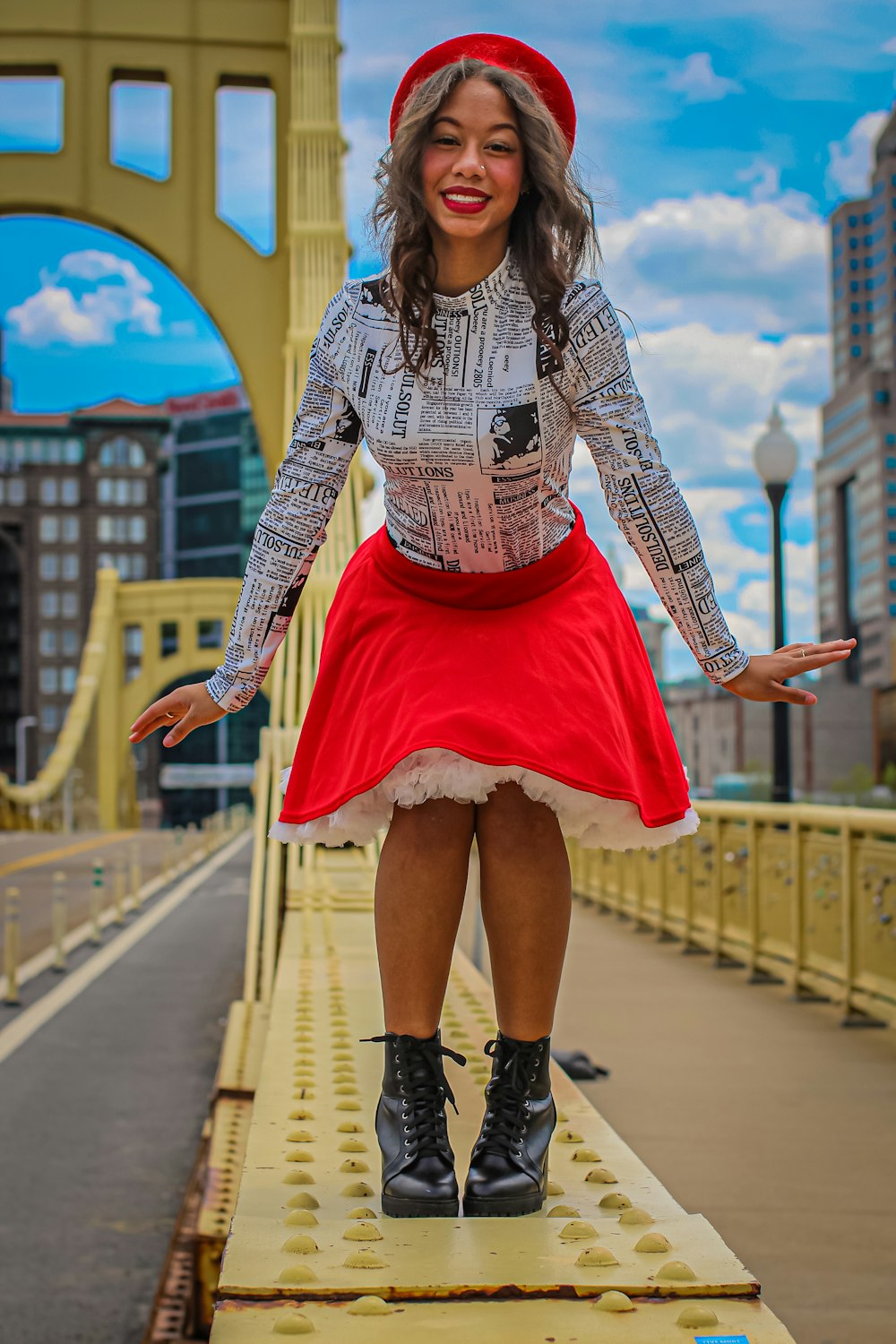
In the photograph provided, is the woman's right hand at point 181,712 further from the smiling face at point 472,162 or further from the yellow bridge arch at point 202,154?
the yellow bridge arch at point 202,154

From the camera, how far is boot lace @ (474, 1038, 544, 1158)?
84.4 inches

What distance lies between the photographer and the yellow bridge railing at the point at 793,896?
20.5ft

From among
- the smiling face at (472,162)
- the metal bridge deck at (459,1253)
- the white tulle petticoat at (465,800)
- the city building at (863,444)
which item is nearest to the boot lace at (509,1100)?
the metal bridge deck at (459,1253)

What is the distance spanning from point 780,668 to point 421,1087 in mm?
828

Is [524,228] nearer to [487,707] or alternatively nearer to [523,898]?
[487,707]

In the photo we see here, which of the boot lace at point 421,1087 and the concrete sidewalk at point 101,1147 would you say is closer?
the boot lace at point 421,1087

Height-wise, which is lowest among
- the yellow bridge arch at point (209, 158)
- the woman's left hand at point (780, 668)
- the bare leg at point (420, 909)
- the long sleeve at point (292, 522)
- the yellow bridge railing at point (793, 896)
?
the yellow bridge railing at point (793, 896)

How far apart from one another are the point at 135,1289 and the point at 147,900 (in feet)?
53.3

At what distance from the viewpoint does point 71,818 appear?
56.9 metres

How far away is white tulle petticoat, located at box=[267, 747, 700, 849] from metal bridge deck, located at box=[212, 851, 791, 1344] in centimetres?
51

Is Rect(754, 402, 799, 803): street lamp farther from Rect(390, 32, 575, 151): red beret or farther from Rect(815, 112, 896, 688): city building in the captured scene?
Rect(815, 112, 896, 688): city building

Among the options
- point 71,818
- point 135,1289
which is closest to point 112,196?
point 135,1289

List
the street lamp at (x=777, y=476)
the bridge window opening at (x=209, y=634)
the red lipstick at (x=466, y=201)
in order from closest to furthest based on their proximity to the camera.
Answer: the red lipstick at (x=466, y=201)
the street lamp at (x=777, y=476)
the bridge window opening at (x=209, y=634)

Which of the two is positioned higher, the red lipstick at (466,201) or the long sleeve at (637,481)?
the red lipstick at (466,201)
